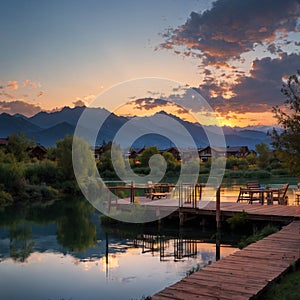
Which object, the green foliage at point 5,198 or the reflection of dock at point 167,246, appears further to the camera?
the green foliage at point 5,198

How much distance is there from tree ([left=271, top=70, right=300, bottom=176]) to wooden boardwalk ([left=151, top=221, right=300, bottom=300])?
69.2 inches

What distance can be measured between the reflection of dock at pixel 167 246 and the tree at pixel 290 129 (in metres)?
4.98

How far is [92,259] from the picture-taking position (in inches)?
464

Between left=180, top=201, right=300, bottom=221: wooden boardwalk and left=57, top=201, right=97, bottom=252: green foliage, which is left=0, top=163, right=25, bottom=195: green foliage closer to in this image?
left=57, top=201, right=97, bottom=252: green foliage

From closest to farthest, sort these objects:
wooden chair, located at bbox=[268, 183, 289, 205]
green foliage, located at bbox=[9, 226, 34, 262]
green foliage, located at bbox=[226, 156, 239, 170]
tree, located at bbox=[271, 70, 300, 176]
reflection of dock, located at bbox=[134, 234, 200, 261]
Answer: tree, located at bbox=[271, 70, 300, 176], reflection of dock, located at bbox=[134, 234, 200, 261], green foliage, located at bbox=[9, 226, 34, 262], wooden chair, located at bbox=[268, 183, 289, 205], green foliage, located at bbox=[226, 156, 239, 170]

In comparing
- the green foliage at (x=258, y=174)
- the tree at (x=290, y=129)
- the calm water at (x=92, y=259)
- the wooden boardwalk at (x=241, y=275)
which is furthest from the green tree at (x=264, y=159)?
the tree at (x=290, y=129)

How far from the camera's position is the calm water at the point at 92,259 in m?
9.29

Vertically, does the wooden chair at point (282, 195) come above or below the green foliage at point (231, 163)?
below

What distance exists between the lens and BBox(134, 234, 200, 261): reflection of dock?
11945 mm

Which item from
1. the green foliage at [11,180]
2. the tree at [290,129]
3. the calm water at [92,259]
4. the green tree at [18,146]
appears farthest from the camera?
the green tree at [18,146]

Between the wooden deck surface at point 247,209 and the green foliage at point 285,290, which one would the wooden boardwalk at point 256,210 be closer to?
the wooden deck surface at point 247,209

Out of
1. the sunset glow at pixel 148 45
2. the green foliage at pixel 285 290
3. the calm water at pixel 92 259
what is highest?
the sunset glow at pixel 148 45

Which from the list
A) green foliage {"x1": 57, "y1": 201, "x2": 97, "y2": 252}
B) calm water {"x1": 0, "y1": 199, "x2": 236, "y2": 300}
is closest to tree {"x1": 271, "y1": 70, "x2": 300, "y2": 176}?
calm water {"x1": 0, "y1": 199, "x2": 236, "y2": 300}

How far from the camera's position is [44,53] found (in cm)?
2297
